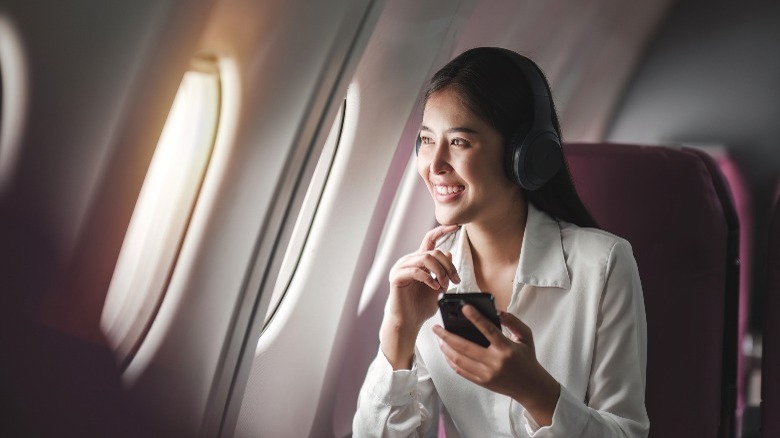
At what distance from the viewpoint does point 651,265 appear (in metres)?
1.87

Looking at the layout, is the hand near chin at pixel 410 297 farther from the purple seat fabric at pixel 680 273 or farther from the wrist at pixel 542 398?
the purple seat fabric at pixel 680 273

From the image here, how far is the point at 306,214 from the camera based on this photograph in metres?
2.17

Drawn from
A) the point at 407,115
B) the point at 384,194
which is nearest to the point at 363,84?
the point at 407,115

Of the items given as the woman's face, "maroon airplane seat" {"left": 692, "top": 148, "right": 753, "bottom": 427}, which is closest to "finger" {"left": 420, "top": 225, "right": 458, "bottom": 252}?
the woman's face

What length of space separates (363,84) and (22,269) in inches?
40.9

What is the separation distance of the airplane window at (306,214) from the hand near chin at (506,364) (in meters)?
0.82

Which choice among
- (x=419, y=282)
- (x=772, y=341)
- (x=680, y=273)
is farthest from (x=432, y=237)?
(x=772, y=341)

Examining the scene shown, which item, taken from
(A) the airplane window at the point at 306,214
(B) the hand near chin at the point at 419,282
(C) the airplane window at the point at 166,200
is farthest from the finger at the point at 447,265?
(A) the airplane window at the point at 306,214

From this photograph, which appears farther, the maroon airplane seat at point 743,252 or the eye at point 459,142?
the maroon airplane seat at point 743,252

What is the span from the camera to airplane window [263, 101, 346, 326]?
2.16 m

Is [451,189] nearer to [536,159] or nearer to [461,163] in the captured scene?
[461,163]

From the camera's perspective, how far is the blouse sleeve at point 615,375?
144cm

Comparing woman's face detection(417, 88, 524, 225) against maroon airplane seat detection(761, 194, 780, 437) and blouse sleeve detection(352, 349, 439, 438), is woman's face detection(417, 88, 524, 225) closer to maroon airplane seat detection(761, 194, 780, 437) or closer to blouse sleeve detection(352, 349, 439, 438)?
blouse sleeve detection(352, 349, 439, 438)

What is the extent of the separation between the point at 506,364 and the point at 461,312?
11 centimetres
